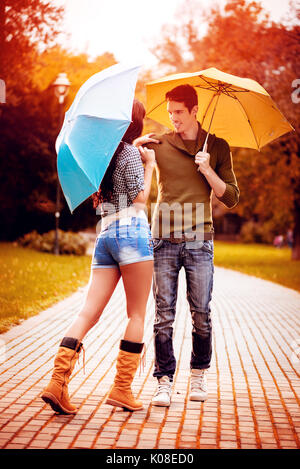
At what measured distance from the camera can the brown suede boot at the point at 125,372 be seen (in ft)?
13.9

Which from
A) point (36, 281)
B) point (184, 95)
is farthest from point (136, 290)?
point (36, 281)

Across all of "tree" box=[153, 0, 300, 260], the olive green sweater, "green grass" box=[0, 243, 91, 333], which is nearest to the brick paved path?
"green grass" box=[0, 243, 91, 333]

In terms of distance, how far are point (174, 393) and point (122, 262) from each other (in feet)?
4.57

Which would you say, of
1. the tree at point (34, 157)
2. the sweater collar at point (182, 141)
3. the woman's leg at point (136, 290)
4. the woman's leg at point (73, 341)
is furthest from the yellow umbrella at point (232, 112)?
the tree at point (34, 157)

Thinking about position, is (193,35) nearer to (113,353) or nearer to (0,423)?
(113,353)

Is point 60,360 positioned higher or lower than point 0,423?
higher

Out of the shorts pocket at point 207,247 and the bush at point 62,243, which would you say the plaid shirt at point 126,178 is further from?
the bush at point 62,243

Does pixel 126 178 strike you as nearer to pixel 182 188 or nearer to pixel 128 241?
pixel 128 241

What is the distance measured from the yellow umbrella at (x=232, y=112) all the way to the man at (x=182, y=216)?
27 centimetres

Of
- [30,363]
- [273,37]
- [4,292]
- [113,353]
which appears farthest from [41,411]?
[273,37]

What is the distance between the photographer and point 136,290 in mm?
4176

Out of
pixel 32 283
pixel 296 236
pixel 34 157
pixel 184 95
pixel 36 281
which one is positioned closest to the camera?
pixel 184 95

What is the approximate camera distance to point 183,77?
4.41 metres

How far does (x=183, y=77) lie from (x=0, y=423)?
2537mm
